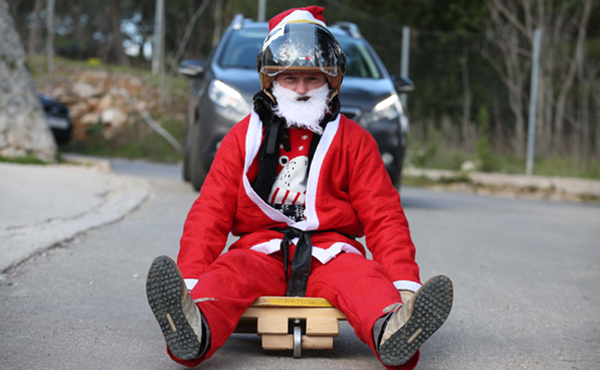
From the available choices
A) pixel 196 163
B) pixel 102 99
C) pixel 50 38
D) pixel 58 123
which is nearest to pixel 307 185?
pixel 196 163

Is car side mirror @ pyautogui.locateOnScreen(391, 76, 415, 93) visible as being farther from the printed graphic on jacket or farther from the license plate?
the license plate

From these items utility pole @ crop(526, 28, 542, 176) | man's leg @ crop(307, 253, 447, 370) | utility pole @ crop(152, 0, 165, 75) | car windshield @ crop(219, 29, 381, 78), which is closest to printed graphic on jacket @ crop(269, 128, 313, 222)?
man's leg @ crop(307, 253, 447, 370)

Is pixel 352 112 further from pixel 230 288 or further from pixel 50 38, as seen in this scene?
pixel 50 38

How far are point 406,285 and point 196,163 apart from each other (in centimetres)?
479

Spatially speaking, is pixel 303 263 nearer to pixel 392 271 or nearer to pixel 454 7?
pixel 392 271

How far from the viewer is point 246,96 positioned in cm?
654

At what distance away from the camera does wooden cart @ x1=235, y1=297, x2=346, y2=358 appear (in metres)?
2.55

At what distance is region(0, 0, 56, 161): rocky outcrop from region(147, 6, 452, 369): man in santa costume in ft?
20.9

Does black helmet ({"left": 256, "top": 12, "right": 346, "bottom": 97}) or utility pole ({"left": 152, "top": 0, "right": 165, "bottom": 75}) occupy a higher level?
utility pole ({"left": 152, "top": 0, "right": 165, "bottom": 75})

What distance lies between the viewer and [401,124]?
278 inches

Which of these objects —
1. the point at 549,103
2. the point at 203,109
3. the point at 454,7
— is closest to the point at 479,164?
the point at 549,103

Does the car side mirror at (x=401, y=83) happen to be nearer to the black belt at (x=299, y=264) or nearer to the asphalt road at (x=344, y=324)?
the asphalt road at (x=344, y=324)

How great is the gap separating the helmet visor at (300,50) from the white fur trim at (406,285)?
92 centimetres

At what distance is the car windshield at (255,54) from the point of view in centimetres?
720
